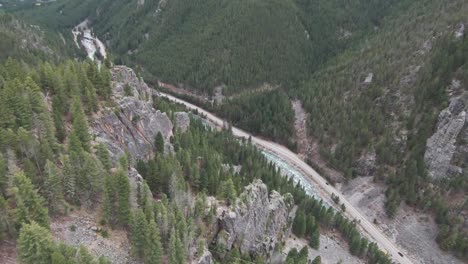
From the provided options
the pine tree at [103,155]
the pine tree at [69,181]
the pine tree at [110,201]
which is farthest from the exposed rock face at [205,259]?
the pine tree at [69,181]

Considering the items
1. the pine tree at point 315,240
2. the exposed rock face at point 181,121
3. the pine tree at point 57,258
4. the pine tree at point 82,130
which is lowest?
the pine tree at point 315,240

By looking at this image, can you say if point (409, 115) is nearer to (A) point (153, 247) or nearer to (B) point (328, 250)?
(B) point (328, 250)

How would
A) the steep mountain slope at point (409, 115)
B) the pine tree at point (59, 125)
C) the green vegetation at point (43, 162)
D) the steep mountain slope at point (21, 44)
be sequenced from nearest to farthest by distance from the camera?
1. the green vegetation at point (43, 162)
2. the pine tree at point (59, 125)
3. the steep mountain slope at point (409, 115)
4. the steep mountain slope at point (21, 44)

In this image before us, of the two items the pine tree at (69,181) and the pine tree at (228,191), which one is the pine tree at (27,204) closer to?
the pine tree at (69,181)

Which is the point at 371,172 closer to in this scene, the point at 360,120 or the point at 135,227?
the point at 360,120

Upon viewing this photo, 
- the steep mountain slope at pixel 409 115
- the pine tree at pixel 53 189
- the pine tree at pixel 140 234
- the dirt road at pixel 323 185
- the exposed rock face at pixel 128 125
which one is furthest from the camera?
the steep mountain slope at pixel 409 115

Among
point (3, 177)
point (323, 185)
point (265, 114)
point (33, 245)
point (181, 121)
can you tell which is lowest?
point (323, 185)

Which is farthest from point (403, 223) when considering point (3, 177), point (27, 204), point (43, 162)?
point (3, 177)

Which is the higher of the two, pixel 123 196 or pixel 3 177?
pixel 3 177
